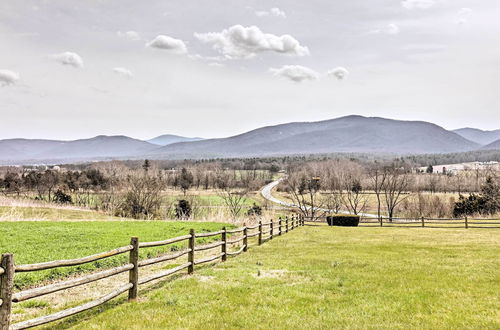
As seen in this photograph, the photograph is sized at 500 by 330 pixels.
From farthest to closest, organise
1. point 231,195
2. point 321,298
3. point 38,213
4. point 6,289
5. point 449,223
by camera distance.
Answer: point 231,195, point 449,223, point 38,213, point 321,298, point 6,289

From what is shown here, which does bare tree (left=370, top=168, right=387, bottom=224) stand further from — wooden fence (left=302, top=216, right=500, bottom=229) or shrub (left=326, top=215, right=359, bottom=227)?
shrub (left=326, top=215, right=359, bottom=227)

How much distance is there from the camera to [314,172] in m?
99.7

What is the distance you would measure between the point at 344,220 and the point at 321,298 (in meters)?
36.6

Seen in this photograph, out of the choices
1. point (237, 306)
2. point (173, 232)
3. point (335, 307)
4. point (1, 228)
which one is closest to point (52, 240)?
point (1, 228)

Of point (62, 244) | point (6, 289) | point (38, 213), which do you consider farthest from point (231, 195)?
point (6, 289)

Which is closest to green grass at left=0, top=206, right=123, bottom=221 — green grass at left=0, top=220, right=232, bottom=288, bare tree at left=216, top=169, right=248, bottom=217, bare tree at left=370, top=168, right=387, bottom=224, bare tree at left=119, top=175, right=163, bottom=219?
green grass at left=0, top=220, right=232, bottom=288

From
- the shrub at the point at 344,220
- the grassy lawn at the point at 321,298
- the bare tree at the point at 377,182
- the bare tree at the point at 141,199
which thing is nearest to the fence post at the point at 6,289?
the grassy lawn at the point at 321,298

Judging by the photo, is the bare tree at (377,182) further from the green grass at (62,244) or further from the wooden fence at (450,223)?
the green grass at (62,244)

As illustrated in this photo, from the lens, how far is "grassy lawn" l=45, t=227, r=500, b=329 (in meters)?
7.58

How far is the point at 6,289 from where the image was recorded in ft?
19.5

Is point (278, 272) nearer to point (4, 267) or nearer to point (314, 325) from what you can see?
point (314, 325)

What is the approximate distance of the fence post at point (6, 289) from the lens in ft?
19.3

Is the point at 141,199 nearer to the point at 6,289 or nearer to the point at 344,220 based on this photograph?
the point at 344,220

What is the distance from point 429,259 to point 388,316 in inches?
338
